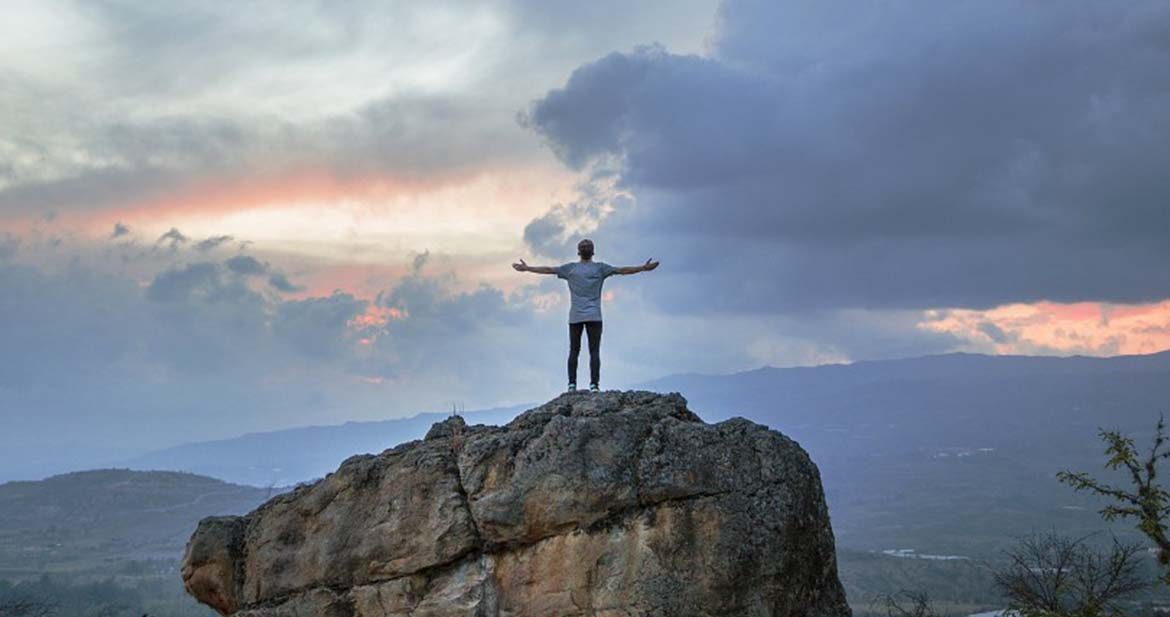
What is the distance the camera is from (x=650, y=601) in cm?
1711

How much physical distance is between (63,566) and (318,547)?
18107 cm

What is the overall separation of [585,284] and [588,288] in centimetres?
11

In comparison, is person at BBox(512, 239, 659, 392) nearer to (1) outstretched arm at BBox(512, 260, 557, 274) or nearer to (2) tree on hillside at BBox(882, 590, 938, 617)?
(1) outstretched arm at BBox(512, 260, 557, 274)

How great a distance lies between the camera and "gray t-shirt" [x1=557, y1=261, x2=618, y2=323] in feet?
71.4

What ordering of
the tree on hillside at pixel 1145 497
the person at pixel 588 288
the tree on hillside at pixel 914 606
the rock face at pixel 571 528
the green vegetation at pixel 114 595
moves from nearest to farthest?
the rock face at pixel 571 528 → the person at pixel 588 288 → the tree on hillside at pixel 1145 497 → the tree on hillside at pixel 914 606 → the green vegetation at pixel 114 595

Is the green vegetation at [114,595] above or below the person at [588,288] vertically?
below

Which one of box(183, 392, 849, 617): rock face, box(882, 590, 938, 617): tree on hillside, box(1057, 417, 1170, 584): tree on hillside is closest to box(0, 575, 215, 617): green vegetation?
box(882, 590, 938, 617): tree on hillside

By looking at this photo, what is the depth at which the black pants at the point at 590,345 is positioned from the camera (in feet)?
72.9

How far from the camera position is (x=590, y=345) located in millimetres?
22391

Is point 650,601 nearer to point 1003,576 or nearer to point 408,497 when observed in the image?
point 408,497

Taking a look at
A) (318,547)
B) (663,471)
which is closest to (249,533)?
(318,547)

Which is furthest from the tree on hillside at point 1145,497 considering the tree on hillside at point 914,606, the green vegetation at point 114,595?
the green vegetation at point 114,595

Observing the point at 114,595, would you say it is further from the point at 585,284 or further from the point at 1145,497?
the point at 585,284

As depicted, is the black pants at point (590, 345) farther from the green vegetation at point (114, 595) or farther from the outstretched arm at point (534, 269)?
the green vegetation at point (114, 595)
